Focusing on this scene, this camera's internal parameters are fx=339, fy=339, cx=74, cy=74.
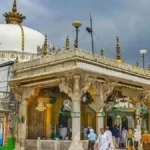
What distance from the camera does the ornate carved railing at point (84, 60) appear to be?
53.3ft

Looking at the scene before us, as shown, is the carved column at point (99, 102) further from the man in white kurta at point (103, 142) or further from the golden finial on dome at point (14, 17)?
the golden finial on dome at point (14, 17)

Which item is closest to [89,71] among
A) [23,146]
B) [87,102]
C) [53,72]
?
[53,72]

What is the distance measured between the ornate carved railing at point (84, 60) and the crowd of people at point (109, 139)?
11.1 feet

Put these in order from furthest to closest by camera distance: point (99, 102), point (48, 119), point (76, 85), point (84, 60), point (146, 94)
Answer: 1. point (146, 94)
2. point (48, 119)
3. point (99, 102)
4. point (84, 60)
5. point (76, 85)

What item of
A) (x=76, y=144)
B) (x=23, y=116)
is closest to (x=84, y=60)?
(x=76, y=144)

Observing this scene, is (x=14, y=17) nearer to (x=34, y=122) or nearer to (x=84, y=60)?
(x=34, y=122)

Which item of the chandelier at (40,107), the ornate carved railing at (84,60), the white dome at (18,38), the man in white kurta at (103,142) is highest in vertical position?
the white dome at (18,38)

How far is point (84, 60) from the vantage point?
16.3 m

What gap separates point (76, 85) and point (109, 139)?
3788 mm

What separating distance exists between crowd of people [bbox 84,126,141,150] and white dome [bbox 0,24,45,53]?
9912mm

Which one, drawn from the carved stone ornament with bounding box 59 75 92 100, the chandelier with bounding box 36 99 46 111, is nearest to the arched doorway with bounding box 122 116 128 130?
the chandelier with bounding box 36 99 46 111

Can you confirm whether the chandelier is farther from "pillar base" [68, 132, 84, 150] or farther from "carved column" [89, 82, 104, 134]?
"pillar base" [68, 132, 84, 150]

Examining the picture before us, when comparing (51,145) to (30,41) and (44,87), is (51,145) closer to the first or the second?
(44,87)

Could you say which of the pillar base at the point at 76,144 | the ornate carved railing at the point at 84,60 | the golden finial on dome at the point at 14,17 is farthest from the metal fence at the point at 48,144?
the golden finial on dome at the point at 14,17
